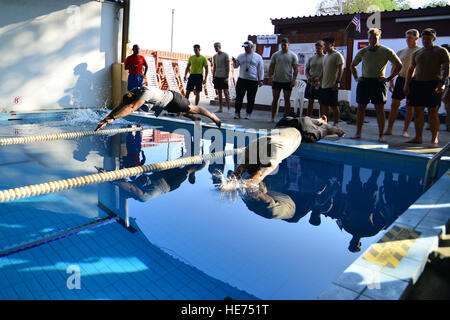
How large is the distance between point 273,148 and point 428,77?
2.87 metres

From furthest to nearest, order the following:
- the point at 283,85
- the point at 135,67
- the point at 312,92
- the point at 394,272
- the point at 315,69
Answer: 1. the point at 135,67
2. the point at 283,85
3. the point at 312,92
4. the point at 315,69
5. the point at 394,272

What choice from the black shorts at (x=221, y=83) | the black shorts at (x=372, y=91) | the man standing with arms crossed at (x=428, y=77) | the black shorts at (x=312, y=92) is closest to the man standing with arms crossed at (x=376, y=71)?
the black shorts at (x=372, y=91)

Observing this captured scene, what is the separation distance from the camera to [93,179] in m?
3.73

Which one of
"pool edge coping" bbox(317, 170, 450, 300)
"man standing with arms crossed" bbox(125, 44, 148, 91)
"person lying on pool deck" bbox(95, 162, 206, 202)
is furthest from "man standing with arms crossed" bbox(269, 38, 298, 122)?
"pool edge coping" bbox(317, 170, 450, 300)

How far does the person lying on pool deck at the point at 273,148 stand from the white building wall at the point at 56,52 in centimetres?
644

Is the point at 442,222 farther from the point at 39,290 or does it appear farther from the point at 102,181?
the point at 102,181

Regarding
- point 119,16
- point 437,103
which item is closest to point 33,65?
point 119,16

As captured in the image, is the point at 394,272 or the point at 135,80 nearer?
the point at 394,272

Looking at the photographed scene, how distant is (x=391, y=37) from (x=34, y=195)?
390 inches

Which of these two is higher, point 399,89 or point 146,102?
point 399,89

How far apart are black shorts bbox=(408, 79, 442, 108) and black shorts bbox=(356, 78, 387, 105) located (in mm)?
395

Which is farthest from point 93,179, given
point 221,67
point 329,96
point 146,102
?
point 221,67

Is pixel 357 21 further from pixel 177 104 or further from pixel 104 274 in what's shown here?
pixel 104 274

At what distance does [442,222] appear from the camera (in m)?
2.43
